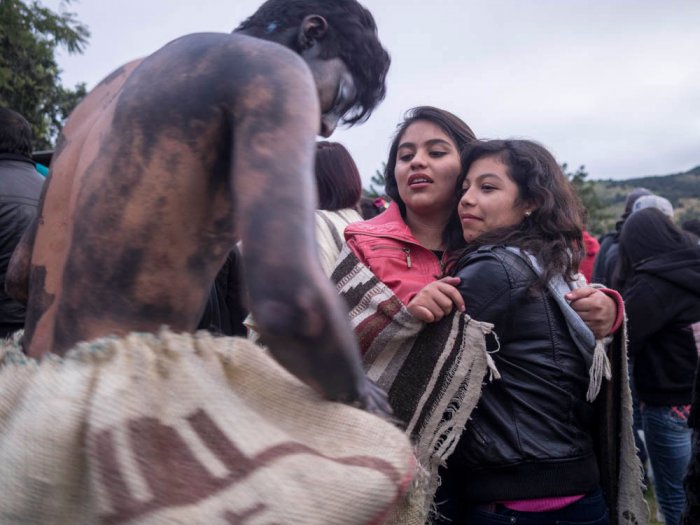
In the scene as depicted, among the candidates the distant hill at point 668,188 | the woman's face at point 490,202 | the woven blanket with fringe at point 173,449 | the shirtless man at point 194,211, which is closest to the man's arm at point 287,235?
the shirtless man at point 194,211

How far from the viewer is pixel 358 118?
185cm

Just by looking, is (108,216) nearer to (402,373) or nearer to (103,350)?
(103,350)

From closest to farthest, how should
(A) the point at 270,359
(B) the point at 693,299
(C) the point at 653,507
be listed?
(A) the point at 270,359 → (B) the point at 693,299 → (C) the point at 653,507

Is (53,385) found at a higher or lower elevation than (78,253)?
lower

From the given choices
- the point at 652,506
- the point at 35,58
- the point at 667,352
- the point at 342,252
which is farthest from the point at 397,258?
the point at 35,58

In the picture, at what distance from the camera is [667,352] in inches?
151

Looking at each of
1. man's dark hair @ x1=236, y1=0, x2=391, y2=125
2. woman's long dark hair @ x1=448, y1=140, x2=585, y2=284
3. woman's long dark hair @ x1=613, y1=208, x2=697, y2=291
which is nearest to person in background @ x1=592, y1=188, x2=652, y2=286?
woman's long dark hair @ x1=613, y1=208, x2=697, y2=291

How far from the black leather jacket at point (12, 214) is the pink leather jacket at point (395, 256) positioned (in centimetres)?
199

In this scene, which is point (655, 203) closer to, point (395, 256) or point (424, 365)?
point (395, 256)

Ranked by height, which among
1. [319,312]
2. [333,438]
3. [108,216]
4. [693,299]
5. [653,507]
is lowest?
[653,507]

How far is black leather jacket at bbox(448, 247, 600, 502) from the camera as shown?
6.74 feet

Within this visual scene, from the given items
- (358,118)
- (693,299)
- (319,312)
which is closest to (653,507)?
(693,299)

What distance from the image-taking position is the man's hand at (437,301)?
2.09 meters

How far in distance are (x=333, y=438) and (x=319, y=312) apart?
25 centimetres
